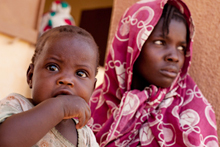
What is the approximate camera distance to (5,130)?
1.08m

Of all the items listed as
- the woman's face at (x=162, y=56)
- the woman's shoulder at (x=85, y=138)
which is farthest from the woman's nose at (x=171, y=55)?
the woman's shoulder at (x=85, y=138)

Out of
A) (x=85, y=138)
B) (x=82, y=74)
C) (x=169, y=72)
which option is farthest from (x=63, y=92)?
(x=169, y=72)

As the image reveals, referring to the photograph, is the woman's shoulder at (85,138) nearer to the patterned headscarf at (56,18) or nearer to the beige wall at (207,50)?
the beige wall at (207,50)

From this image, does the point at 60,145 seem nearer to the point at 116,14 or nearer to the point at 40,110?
the point at 40,110

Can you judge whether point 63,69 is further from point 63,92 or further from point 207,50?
point 207,50

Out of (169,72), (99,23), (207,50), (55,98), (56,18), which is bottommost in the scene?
(55,98)

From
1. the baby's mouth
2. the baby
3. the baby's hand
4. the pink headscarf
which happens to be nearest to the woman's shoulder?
the baby

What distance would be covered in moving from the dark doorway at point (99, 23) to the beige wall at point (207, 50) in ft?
11.7

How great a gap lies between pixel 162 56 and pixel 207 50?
27.2 inches

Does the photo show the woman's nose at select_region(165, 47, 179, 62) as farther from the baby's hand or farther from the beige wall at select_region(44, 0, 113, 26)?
the beige wall at select_region(44, 0, 113, 26)

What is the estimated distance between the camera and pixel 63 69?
4.52 ft

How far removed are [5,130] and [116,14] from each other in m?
2.31

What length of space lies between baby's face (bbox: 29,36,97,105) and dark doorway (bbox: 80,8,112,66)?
4.71 m

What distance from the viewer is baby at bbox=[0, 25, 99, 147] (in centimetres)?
111
